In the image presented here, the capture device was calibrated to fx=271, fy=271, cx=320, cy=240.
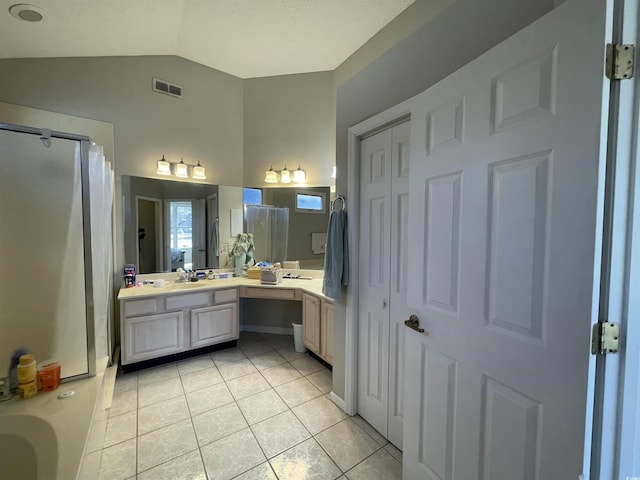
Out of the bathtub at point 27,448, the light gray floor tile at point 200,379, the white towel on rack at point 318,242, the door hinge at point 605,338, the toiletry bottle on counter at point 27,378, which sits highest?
the white towel on rack at point 318,242

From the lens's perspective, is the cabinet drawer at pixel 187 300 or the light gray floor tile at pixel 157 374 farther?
the cabinet drawer at pixel 187 300

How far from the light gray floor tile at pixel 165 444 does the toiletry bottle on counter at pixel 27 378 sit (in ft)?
2.34

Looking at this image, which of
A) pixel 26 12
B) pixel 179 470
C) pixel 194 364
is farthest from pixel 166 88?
pixel 179 470

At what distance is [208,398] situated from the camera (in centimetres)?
229

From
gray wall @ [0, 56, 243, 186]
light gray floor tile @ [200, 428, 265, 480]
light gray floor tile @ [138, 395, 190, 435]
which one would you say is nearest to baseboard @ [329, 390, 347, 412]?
light gray floor tile @ [200, 428, 265, 480]

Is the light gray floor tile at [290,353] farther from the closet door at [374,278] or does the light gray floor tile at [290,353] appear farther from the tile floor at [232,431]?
the closet door at [374,278]

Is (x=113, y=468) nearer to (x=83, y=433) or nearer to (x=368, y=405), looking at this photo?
(x=83, y=433)

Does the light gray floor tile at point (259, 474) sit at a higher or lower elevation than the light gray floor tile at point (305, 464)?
higher

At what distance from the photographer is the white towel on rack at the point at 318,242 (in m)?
3.50

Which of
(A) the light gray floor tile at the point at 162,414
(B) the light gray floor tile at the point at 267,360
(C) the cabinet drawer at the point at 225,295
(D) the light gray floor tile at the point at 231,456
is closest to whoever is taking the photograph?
(D) the light gray floor tile at the point at 231,456

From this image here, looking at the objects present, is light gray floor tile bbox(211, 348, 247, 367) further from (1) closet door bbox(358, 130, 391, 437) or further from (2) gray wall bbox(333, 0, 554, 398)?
(1) closet door bbox(358, 130, 391, 437)

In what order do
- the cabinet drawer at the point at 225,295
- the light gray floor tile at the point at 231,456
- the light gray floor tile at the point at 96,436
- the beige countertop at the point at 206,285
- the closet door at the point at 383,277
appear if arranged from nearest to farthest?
the light gray floor tile at the point at 96,436
the light gray floor tile at the point at 231,456
the closet door at the point at 383,277
the beige countertop at the point at 206,285
the cabinet drawer at the point at 225,295

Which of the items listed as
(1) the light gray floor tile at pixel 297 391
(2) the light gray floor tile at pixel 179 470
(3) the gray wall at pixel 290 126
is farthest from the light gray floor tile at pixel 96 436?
(3) the gray wall at pixel 290 126

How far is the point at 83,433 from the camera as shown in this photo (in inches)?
56.8
